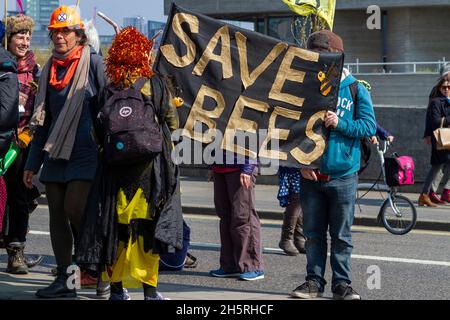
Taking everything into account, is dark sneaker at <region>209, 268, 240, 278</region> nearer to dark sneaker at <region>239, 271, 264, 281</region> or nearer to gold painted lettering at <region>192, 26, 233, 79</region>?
dark sneaker at <region>239, 271, 264, 281</region>

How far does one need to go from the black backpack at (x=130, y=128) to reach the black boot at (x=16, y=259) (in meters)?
2.47

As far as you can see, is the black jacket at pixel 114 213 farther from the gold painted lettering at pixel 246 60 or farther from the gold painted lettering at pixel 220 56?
the gold painted lettering at pixel 246 60

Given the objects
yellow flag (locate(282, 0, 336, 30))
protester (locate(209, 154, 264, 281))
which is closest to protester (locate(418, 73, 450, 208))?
yellow flag (locate(282, 0, 336, 30))

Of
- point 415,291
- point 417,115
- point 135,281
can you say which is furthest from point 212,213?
point 135,281

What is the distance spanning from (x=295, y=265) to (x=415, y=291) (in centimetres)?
154

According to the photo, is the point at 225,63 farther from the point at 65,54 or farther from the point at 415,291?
the point at 415,291

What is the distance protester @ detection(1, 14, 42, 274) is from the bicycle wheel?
16.3ft

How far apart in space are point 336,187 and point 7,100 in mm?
2349

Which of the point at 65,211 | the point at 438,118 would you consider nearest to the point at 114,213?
the point at 65,211

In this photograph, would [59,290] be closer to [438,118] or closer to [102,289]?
[102,289]

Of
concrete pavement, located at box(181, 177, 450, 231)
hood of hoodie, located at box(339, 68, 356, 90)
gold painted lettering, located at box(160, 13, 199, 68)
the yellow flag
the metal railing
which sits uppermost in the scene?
the yellow flag

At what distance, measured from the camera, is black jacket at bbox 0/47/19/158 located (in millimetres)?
7270

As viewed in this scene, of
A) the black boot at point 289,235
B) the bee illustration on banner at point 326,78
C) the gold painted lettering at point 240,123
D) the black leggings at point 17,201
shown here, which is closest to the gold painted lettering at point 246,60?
the gold painted lettering at point 240,123

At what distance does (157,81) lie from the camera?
22.8ft
